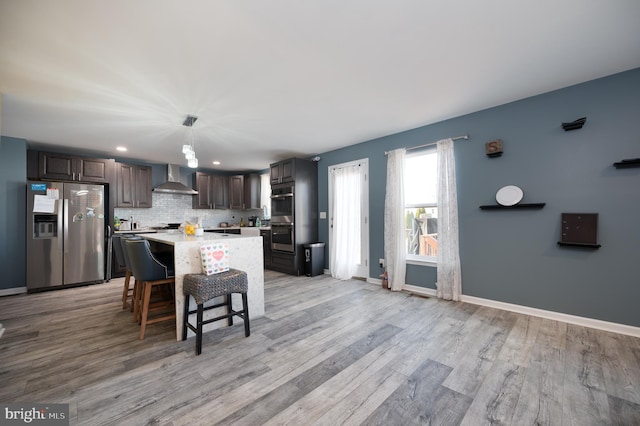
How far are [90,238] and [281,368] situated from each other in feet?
14.9

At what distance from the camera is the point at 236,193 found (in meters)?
Answer: 6.93

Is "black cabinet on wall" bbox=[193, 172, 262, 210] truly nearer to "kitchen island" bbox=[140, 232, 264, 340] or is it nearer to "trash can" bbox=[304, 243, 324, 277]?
"trash can" bbox=[304, 243, 324, 277]

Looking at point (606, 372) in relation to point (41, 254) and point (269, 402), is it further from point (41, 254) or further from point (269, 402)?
point (41, 254)

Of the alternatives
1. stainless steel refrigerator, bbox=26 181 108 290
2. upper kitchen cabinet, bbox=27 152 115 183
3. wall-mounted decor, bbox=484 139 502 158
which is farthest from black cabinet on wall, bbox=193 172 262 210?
wall-mounted decor, bbox=484 139 502 158

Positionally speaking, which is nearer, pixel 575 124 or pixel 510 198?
pixel 575 124

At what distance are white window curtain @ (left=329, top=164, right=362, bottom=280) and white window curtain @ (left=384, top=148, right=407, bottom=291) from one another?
0.68 metres

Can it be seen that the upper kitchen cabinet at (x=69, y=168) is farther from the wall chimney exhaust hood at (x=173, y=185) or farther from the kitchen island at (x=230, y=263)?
the kitchen island at (x=230, y=263)

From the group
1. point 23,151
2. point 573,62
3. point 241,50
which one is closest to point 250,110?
point 241,50

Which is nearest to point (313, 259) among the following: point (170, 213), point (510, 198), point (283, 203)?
point (283, 203)

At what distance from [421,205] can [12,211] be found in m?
6.38

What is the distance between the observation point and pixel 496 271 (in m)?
3.12

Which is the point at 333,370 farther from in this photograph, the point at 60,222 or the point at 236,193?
the point at 236,193

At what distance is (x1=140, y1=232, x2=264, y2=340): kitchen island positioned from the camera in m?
2.38

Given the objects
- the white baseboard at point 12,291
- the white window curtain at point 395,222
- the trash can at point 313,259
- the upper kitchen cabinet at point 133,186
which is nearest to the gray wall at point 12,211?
the white baseboard at point 12,291
